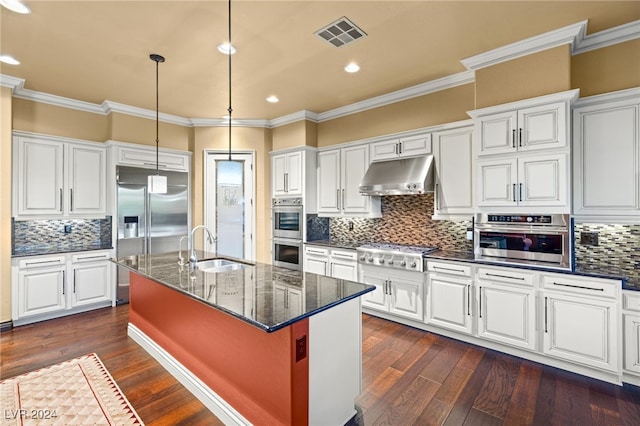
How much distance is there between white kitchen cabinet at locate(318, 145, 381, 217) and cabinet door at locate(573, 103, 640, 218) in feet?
7.78

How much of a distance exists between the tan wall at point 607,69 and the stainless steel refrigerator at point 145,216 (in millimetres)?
5529

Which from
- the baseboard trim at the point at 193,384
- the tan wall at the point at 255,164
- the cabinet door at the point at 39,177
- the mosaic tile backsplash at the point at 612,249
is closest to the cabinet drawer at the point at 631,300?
the mosaic tile backsplash at the point at 612,249

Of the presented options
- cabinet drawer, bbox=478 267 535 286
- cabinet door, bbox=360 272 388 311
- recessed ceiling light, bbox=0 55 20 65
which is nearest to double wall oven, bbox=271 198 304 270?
cabinet door, bbox=360 272 388 311

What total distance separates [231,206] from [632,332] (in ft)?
17.5

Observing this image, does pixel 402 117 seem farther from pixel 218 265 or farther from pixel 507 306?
pixel 218 265

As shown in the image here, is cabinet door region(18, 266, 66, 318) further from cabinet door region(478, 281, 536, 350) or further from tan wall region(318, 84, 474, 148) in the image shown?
cabinet door region(478, 281, 536, 350)

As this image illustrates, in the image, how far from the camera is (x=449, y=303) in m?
3.47

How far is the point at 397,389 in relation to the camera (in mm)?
2584

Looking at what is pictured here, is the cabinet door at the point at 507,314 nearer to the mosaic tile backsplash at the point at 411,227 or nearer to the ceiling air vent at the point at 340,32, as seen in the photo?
the mosaic tile backsplash at the point at 411,227

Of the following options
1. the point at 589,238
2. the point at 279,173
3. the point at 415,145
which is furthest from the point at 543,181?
the point at 279,173

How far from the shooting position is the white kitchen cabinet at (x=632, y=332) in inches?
98.4

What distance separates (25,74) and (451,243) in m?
5.64

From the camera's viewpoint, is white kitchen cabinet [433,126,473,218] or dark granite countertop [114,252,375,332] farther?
white kitchen cabinet [433,126,473,218]

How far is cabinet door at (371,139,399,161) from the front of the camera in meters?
4.27
